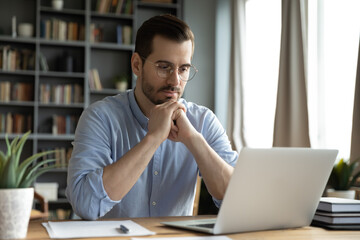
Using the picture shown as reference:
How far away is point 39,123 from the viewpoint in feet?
18.4

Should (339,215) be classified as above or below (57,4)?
below

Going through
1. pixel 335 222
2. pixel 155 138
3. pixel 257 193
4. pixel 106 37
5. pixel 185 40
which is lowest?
pixel 335 222

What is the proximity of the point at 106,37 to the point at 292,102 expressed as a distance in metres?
2.64

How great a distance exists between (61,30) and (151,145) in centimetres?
415

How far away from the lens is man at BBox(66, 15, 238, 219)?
1588 millimetres

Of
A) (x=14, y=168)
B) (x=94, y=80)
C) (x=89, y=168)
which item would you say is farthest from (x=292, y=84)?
(x=14, y=168)

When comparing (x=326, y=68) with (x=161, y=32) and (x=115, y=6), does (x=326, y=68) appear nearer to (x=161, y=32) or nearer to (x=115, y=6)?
(x=161, y=32)

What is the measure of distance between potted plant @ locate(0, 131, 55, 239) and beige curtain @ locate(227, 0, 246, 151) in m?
4.07

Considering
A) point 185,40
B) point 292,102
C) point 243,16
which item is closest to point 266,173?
point 185,40

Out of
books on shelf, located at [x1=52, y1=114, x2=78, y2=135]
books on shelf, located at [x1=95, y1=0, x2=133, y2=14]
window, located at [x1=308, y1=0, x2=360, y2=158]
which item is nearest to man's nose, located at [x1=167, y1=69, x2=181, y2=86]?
window, located at [x1=308, y1=0, x2=360, y2=158]

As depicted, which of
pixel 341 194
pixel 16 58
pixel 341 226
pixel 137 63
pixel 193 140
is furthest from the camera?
pixel 16 58

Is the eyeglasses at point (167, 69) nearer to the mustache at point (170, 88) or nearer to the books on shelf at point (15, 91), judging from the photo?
the mustache at point (170, 88)

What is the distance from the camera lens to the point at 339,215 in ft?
4.72

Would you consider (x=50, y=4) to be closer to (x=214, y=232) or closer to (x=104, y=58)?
(x=104, y=58)
